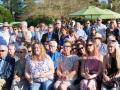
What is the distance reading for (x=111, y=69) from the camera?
830 cm

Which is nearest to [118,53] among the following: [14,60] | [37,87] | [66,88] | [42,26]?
[66,88]

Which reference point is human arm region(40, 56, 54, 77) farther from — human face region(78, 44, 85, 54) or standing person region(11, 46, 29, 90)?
human face region(78, 44, 85, 54)

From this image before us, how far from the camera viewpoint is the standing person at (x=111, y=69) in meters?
8.17

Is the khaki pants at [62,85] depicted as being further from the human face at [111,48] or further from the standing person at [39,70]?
the human face at [111,48]

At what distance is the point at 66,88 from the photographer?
842 cm

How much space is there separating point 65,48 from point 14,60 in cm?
123

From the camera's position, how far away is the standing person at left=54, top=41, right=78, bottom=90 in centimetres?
852

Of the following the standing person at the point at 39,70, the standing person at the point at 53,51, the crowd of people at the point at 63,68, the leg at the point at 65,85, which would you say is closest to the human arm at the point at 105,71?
the crowd of people at the point at 63,68

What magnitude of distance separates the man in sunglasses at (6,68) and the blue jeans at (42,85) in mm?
721

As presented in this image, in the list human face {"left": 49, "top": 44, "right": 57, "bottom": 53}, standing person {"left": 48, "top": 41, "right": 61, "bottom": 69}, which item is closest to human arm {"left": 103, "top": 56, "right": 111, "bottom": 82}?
standing person {"left": 48, "top": 41, "right": 61, "bottom": 69}

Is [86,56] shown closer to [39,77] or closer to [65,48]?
[65,48]

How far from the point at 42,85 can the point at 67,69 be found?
648 millimetres

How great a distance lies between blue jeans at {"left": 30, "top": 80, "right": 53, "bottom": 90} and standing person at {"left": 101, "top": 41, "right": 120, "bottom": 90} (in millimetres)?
1123

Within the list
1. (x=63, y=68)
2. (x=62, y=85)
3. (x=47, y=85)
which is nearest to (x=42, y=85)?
(x=47, y=85)
